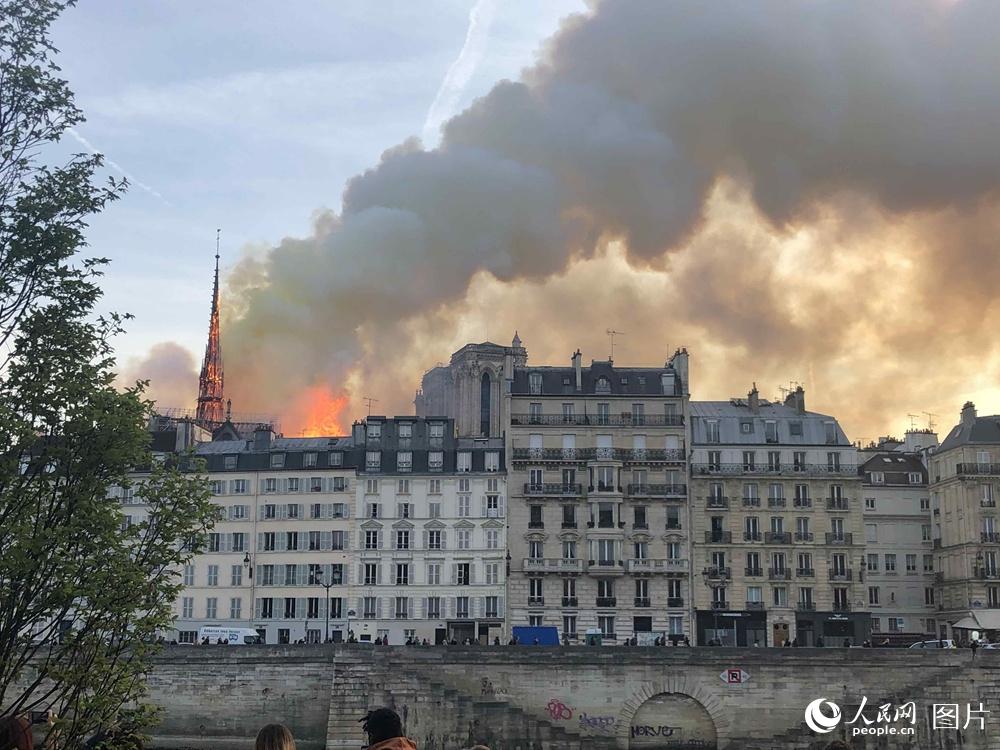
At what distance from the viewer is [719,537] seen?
8400 cm

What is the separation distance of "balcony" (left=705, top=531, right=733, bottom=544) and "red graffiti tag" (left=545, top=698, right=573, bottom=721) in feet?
79.5

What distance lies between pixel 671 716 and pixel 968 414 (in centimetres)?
4102

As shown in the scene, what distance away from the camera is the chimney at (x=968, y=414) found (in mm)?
90562

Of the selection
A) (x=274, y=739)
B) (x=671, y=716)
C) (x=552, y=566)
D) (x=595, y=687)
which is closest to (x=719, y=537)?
(x=552, y=566)

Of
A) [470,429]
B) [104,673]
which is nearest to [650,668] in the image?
[104,673]

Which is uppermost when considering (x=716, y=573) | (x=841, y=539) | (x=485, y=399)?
(x=485, y=399)

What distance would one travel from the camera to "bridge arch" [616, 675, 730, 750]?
62.4 meters

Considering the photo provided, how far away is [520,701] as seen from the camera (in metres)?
62.8

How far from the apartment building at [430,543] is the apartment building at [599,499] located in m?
1.54

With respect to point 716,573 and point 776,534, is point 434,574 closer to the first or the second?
point 716,573

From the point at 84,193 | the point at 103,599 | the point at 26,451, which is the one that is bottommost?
the point at 103,599

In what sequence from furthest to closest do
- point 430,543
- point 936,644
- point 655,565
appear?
point 430,543
point 655,565
point 936,644

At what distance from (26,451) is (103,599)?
3.24m

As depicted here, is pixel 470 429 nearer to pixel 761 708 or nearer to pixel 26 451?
pixel 761 708
